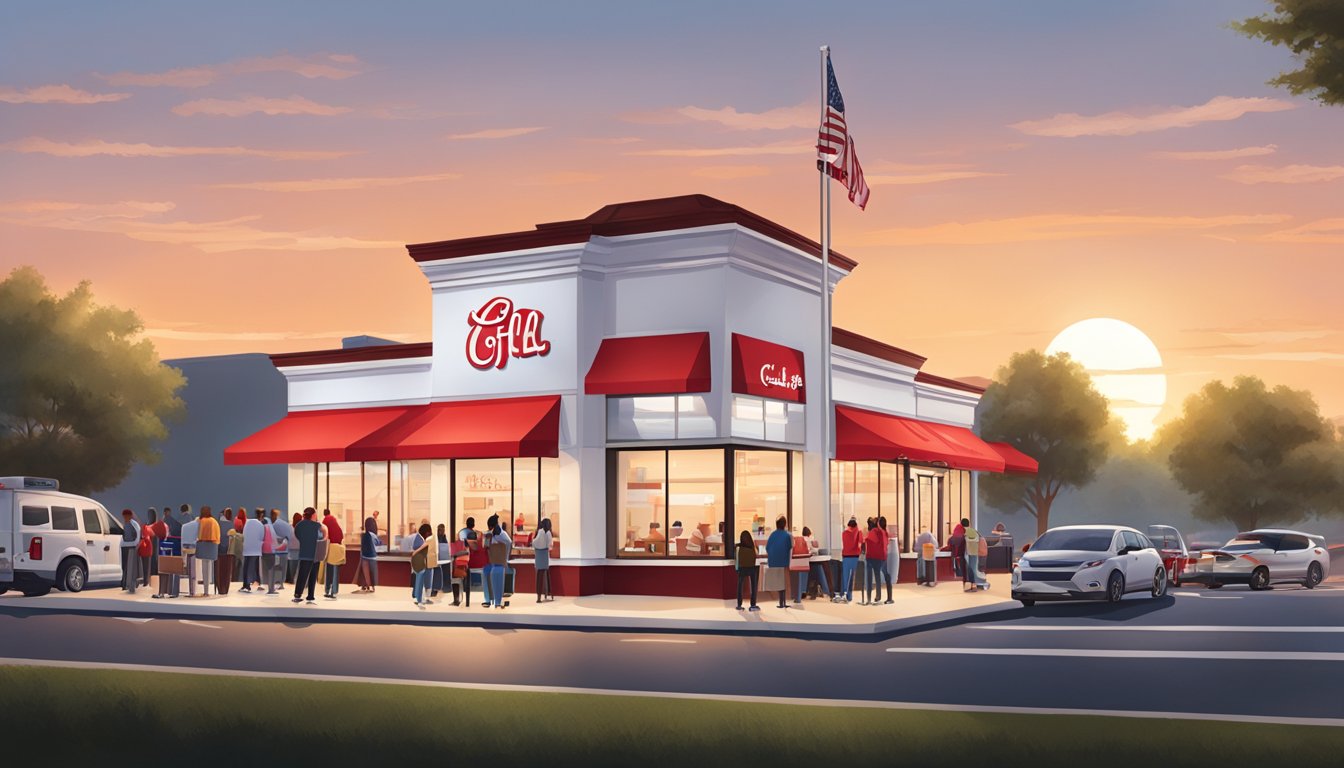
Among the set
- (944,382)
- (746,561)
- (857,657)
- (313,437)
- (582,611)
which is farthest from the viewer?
(944,382)

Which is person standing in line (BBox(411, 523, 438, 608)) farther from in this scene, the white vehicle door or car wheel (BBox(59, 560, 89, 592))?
the white vehicle door

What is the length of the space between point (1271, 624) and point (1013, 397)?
72.2 metres

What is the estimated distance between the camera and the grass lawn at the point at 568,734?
11.8 meters

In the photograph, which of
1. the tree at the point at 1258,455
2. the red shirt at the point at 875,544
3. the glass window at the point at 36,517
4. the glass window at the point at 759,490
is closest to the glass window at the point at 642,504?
the glass window at the point at 759,490

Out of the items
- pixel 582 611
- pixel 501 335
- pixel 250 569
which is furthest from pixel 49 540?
pixel 582 611

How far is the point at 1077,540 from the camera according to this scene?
32656 millimetres

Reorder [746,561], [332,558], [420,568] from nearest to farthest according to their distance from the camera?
[746,561] < [420,568] < [332,558]

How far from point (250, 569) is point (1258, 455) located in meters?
68.9

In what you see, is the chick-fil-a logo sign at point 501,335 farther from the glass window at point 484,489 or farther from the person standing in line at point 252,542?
the person standing in line at point 252,542

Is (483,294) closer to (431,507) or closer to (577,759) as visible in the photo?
(431,507)

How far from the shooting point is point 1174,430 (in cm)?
9306

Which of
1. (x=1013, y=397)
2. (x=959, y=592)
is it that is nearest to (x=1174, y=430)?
(x=1013, y=397)

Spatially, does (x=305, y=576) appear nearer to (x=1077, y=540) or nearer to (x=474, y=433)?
(x=474, y=433)

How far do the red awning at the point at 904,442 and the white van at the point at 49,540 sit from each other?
58.8 feet
